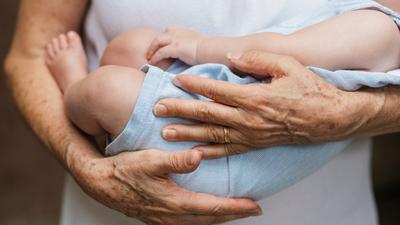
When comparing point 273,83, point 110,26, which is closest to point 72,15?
point 110,26

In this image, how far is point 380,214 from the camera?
9.14ft

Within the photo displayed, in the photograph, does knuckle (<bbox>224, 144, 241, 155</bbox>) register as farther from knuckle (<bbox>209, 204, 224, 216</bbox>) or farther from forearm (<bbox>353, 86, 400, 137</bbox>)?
forearm (<bbox>353, 86, 400, 137</bbox>)

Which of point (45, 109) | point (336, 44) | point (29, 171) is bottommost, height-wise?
point (29, 171)

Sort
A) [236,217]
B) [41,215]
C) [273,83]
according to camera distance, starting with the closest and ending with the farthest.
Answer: [273,83]
[236,217]
[41,215]

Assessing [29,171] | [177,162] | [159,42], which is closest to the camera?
[177,162]

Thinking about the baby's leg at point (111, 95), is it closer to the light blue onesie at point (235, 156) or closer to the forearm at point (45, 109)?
the light blue onesie at point (235, 156)

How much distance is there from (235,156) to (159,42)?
246 millimetres

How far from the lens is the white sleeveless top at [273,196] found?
46.4 inches

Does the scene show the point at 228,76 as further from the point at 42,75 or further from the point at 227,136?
the point at 42,75

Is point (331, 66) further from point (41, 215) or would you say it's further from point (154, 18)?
point (41, 215)

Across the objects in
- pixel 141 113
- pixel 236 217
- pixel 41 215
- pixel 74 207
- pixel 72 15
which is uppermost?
pixel 72 15

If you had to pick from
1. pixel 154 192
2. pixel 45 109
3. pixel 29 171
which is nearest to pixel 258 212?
pixel 154 192

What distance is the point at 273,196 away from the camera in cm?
124

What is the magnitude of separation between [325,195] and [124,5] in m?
0.56
